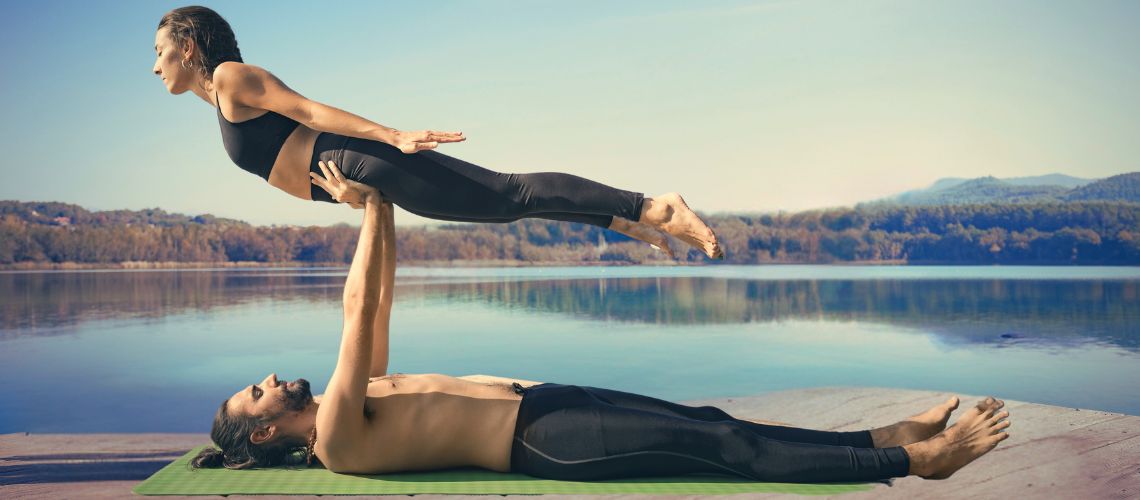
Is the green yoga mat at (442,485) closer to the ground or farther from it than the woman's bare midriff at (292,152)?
closer to the ground

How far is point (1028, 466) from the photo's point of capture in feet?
14.7

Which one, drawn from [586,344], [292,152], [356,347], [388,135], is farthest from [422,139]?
[586,344]

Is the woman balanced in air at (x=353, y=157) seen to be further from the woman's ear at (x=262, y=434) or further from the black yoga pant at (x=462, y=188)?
the woman's ear at (x=262, y=434)

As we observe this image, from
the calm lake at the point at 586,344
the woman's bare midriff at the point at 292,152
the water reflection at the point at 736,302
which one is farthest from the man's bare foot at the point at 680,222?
the water reflection at the point at 736,302

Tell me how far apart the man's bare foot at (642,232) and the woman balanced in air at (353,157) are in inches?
0.5

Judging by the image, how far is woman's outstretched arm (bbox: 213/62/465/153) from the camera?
10.7ft

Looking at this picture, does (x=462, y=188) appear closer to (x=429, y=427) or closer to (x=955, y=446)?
(x=429, y=427)

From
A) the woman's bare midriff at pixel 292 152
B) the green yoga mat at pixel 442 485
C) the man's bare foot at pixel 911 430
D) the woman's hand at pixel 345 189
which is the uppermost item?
the woman's bare midriff at pixel 292 152

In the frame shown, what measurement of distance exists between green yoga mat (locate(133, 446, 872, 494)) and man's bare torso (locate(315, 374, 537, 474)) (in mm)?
58

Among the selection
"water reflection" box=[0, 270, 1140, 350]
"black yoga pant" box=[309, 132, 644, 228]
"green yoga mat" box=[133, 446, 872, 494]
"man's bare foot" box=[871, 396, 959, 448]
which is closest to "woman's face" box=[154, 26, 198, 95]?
"black yoga pant" box=[309, 132, 644, 228]

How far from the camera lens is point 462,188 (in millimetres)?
3482

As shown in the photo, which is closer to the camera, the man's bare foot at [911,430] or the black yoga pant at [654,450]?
the black yoga pant at [654,450]

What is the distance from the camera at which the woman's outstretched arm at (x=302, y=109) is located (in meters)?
3.25

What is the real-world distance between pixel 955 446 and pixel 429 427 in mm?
2104
